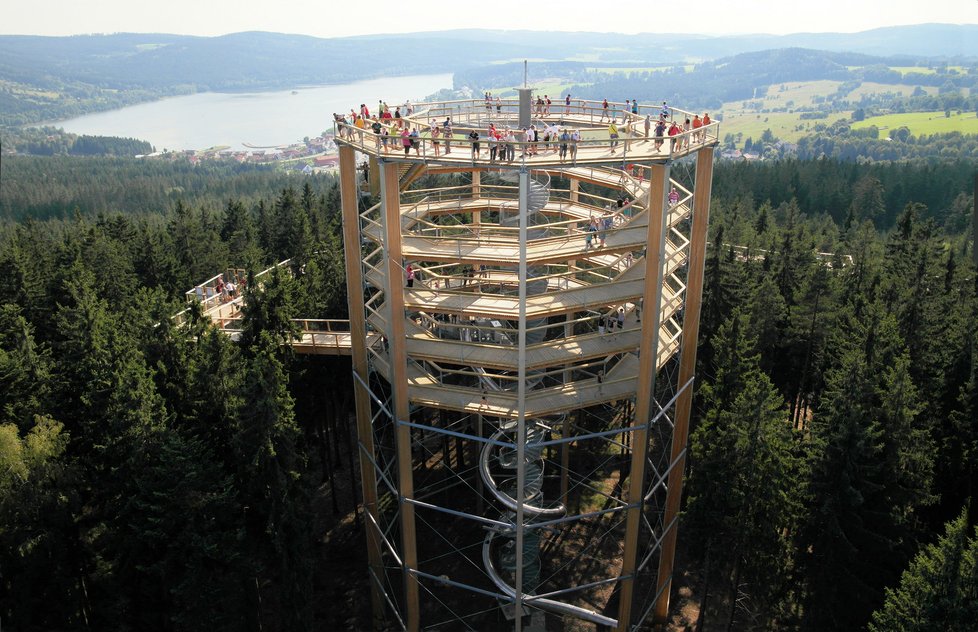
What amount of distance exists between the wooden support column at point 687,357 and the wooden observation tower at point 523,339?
80 mm

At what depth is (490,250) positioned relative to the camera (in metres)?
26.7

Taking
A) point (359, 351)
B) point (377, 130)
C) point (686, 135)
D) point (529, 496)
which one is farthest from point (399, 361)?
point (686, 135)

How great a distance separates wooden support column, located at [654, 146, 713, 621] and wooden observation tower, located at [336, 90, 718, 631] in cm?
8

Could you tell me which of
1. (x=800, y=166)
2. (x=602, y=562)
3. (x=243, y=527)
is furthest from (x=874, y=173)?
(x=243, y=527)

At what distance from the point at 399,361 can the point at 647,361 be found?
9.33 metres

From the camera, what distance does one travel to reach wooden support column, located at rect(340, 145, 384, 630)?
2838 centimetres

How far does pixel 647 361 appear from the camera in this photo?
26844mm

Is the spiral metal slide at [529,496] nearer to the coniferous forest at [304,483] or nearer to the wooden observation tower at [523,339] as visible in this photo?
the wooden observation tower at [523,339]

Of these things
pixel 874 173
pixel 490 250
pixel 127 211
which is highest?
pixel 490 250

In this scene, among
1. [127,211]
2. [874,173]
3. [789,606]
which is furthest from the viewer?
[127,211]

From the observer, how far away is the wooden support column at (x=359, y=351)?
2838 centimetres

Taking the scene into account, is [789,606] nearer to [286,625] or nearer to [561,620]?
[561,620]

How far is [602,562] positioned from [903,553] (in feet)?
45.8

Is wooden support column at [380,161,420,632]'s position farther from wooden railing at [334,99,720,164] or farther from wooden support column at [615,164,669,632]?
wooden support column at [615,164,669,632]
